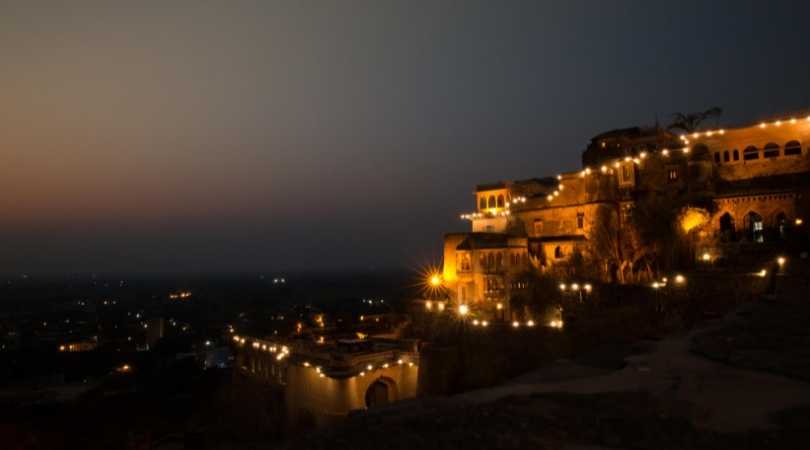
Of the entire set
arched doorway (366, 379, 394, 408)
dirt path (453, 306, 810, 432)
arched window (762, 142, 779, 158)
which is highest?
arched window (762, 142, 779, 158)

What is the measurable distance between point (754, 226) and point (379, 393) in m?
23.9

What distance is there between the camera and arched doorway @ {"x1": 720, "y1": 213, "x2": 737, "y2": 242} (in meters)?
31.7

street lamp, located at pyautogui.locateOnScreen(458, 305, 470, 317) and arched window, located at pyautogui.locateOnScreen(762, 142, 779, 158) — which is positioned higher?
arched window, located at pyautogui.locateOnScreen(762, 142, 779, 158)

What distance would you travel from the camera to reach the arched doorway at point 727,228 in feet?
104

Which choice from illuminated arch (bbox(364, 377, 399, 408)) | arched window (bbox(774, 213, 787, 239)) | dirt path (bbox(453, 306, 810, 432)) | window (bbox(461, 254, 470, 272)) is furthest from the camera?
window (bbox(461, 254, 470, 272))

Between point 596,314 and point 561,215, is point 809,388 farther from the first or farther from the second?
point 561,215

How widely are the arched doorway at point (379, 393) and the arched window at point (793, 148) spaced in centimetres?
2811

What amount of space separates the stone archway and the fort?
7.87 m

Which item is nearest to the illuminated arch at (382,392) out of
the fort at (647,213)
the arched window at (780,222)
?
the fort at (647,213)

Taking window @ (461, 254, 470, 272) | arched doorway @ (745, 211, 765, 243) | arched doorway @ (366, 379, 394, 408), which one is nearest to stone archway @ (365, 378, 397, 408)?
arched doorway @ (366, 379, 394, 408)

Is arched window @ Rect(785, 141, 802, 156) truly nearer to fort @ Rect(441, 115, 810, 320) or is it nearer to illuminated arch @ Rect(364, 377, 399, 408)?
fort @ Rect(441, 115, 810, 320)

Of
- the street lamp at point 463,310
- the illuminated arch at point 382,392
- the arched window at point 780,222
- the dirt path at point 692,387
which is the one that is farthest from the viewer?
the street lamp at point 463,310

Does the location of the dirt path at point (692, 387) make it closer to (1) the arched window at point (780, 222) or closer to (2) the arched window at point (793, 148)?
(1) the arched window at point (780, 222)

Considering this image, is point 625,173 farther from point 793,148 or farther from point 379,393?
point 379,393
